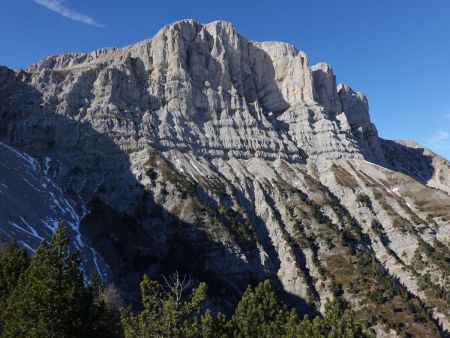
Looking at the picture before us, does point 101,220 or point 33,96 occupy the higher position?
point 33,96

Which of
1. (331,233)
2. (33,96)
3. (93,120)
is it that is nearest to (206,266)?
(331,233)

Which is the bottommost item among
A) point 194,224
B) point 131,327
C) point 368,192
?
point 131,327

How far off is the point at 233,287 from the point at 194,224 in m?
25.1

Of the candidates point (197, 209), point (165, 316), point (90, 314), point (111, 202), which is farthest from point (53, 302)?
point (111, 202)

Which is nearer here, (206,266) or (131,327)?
(131,327)

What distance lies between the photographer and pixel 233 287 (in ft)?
445

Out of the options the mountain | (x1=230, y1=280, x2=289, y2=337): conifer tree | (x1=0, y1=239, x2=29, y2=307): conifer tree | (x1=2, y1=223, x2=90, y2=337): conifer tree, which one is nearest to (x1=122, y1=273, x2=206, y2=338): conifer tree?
(x1=2, y1=223, x2=90, y2=337): conifer tree

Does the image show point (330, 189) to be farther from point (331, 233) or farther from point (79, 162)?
point (79, 162)

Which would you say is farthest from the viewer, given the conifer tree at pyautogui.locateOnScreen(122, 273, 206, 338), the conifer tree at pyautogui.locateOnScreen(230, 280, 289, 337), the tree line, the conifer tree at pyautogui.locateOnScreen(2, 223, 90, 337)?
the conifer tree at pyautogui.locateOnScreen(230, 280, 289, 337)

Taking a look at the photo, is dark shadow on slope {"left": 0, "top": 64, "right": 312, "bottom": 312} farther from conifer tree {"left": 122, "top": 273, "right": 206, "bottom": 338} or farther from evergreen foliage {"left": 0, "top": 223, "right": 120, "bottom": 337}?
conifer tree {"left": 122, "top": 273, "right": 206, "bottom": 338}

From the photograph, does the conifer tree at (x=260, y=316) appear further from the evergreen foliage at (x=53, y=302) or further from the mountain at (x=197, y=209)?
the mountain at (x=197, y=209)

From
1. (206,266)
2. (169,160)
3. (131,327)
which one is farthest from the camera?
(169,160)

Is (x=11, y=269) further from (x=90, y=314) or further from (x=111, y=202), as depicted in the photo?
(x=111, y=202)

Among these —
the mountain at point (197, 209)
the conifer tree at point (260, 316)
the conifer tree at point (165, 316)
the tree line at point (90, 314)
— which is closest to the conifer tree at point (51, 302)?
the tree line at point (90, 314)
